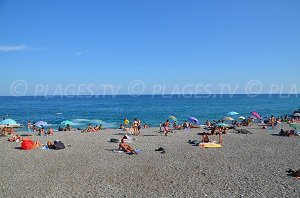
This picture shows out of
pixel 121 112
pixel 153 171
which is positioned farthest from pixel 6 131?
pixel 121 112

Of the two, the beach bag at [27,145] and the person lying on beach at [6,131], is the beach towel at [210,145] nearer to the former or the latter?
the beach bag at [27,145]

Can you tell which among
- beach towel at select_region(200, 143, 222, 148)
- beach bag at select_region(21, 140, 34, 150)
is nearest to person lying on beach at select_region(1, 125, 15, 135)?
beach bag at select_region(21, 140, 34, 150)

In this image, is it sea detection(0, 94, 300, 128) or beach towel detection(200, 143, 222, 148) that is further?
sea detection(0, 94, 300, 128)

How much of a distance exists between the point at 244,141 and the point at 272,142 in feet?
6.61

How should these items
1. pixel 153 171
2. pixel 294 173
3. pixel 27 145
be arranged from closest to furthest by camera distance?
pixel 294 173
pixel 153 171
pixel 27 145

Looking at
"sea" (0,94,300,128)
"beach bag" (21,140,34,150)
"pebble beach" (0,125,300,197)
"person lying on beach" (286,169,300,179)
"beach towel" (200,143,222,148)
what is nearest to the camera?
"pebble beach" (0,125,300,197)

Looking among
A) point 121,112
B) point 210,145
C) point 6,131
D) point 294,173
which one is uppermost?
point 294,173

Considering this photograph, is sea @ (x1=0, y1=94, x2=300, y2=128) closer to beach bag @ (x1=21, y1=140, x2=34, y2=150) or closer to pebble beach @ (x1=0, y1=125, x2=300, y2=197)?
beach bag @ (x1=21, y1=140, x2=34, y2=150)

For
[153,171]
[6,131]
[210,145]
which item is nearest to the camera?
[153,171]

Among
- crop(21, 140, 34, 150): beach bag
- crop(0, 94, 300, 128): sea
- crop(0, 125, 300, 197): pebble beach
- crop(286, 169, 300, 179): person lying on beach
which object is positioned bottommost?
crop(0, 94, 300, 128): sea

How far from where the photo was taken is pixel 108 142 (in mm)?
25266

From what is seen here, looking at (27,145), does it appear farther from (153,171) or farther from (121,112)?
(121,112)

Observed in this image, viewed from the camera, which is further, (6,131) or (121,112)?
(121,112)

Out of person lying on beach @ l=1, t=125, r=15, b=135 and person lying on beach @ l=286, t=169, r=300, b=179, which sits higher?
person lying on beach @ l=286, t=169, r=300, b=179
